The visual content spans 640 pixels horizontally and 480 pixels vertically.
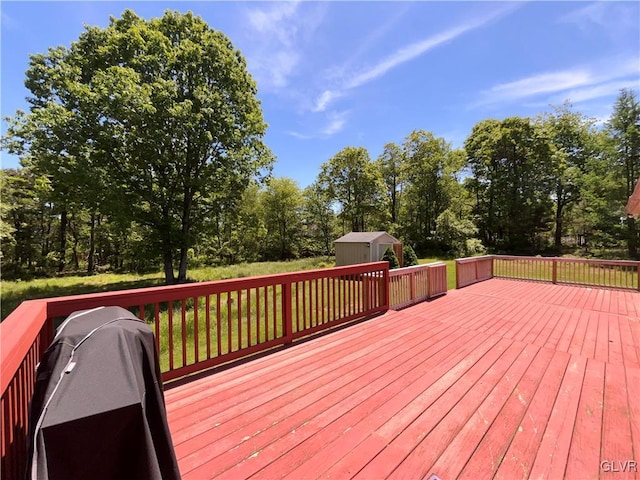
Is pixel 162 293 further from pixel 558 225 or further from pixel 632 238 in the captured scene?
pixel 558 225

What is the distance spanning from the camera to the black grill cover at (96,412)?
0.78 m

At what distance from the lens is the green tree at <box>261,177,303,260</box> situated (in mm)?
25266

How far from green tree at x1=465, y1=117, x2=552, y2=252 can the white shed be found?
1237 centimetres

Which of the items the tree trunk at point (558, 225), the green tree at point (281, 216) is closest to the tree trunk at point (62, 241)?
the green tree at point (281, 216)

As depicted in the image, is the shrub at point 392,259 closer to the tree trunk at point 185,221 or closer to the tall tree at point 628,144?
the tree trunk at point 185,221

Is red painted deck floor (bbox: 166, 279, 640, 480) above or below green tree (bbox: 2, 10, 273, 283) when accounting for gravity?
below

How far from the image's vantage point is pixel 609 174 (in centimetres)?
1473

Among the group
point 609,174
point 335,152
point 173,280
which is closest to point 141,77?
point 173,280

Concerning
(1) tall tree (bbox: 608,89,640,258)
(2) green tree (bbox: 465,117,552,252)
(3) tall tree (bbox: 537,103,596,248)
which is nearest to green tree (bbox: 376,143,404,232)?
(2) green tree (bbox: 465,117,552,252)

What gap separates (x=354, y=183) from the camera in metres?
22.1

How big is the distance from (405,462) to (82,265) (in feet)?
86.2

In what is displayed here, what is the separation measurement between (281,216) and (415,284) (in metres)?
20.9

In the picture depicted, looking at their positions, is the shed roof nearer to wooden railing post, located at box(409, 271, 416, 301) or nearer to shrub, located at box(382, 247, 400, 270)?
shrub, located at box(382, 247, 400, 270)

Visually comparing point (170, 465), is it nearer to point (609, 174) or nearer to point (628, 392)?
point (628, 392)
